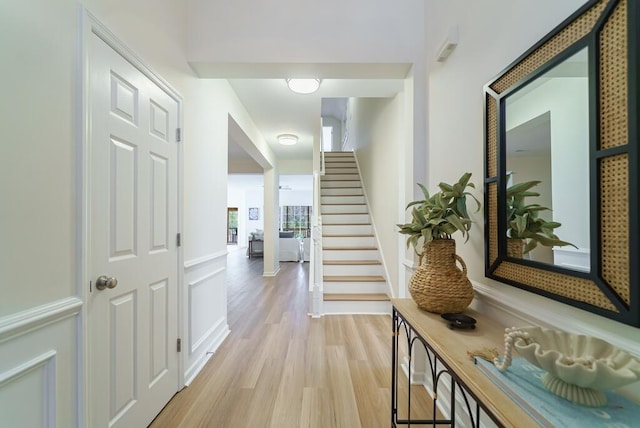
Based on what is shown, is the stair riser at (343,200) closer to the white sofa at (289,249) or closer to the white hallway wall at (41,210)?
the white sofa at (289,249)

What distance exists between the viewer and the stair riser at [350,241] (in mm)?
4352

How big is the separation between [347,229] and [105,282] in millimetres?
3696

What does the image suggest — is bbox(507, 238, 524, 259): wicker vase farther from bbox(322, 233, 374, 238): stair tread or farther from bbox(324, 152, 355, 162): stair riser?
bbox(324, 152, 355, 162): stair riser

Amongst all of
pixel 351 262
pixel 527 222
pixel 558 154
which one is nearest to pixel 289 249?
pixel 351 262

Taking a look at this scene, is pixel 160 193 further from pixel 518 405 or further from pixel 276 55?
pixel 518 405

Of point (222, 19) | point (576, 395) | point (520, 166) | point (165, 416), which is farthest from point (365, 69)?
point (165, 416)

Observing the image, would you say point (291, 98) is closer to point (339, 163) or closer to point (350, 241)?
point (350, 241)

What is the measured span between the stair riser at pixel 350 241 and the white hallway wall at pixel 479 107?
2.54m

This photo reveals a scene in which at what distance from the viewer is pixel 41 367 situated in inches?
37.1

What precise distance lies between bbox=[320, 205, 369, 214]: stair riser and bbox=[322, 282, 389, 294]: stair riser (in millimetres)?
1694

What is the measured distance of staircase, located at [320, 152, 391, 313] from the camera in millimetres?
3441

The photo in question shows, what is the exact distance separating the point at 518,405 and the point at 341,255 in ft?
11.5

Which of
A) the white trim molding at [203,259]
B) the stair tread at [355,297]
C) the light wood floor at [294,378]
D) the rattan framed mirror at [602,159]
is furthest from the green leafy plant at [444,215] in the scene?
the stair tread at [355,297]

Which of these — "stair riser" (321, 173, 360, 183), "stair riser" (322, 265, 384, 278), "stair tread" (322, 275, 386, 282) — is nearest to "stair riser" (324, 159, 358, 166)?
"stair riser" (321, 173, 360, 183)
